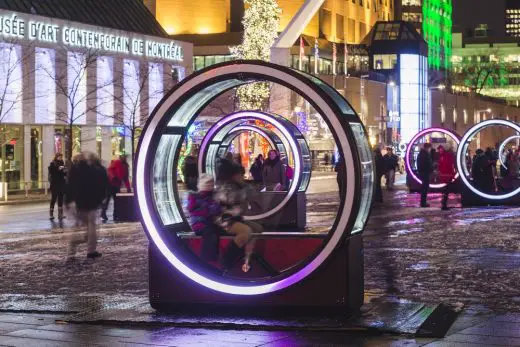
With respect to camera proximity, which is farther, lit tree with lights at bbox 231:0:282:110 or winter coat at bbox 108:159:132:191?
lit tree with lights at bbox 231:0:282:110

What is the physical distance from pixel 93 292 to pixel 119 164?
55.7ft

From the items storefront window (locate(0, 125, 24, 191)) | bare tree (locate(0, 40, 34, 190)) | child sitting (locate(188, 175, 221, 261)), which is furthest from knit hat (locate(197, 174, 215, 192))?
storefront window (locate(0, 125, 24, 191))

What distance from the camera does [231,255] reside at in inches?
467

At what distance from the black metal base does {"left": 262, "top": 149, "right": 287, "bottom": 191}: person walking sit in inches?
649

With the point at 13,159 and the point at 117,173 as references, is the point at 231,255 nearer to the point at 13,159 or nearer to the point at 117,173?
the point at 117,173

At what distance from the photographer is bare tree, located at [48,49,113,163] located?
4741 centimetres

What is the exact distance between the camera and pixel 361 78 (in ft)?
289

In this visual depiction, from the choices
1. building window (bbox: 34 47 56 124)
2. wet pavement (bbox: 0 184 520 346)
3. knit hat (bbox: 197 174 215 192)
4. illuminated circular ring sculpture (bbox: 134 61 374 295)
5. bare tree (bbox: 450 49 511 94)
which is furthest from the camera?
bare tree (bbox: 450 49 511 94)

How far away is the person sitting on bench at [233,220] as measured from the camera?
11789 mm

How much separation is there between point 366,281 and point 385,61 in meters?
88.2

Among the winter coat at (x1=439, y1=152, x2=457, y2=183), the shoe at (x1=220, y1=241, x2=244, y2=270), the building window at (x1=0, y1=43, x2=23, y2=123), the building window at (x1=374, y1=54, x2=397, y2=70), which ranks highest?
the building window at (x1=374, y1=54, x2=397, y2=70)

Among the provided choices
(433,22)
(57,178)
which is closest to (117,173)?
(57,178)

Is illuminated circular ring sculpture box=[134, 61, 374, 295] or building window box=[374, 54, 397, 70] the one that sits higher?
building window box=[374, 54, 397, 70]

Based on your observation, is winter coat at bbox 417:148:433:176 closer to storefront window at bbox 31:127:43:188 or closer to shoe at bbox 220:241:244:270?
shoe at bbox 220:241:244:270
